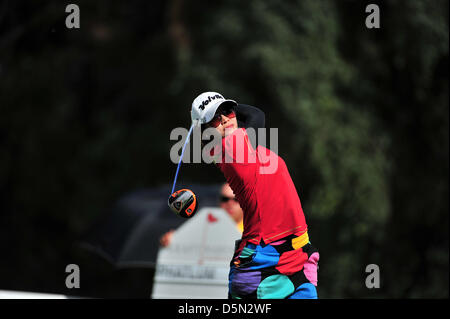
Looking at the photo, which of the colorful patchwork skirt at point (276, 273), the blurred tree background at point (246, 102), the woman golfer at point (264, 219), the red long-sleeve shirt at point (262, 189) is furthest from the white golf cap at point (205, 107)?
the blurred tree background at point (246, 102)

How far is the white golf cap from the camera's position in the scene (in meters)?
3.41

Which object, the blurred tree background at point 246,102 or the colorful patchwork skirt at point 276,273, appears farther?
the blurred tree background at point 246,102

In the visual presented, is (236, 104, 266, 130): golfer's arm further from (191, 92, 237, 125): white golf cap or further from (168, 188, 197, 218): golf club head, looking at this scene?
(168, 188, 197, 218): golf club head

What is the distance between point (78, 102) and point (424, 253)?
717 centimetres

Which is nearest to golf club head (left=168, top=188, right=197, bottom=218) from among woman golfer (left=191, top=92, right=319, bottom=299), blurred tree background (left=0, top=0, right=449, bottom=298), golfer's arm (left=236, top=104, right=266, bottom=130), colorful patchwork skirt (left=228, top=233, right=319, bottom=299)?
woman golfer (left=191, top=92, right=319, bottom=299)

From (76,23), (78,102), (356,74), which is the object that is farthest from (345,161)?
(78,102)

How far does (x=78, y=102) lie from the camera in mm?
12219

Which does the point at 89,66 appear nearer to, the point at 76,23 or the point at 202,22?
the point at 202,22

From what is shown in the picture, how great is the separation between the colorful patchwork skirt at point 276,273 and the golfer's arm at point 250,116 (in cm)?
64

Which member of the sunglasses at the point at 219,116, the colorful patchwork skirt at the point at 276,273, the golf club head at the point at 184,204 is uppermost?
the sunglasses at the point at 219,116

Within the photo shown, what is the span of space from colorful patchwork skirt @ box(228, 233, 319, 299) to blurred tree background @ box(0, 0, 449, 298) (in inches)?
159

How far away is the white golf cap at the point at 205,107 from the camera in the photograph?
11.2ft

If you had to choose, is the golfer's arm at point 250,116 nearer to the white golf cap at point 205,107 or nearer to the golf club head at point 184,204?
the white golf cap at point 205,107

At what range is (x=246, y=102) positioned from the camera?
34.4 feet
